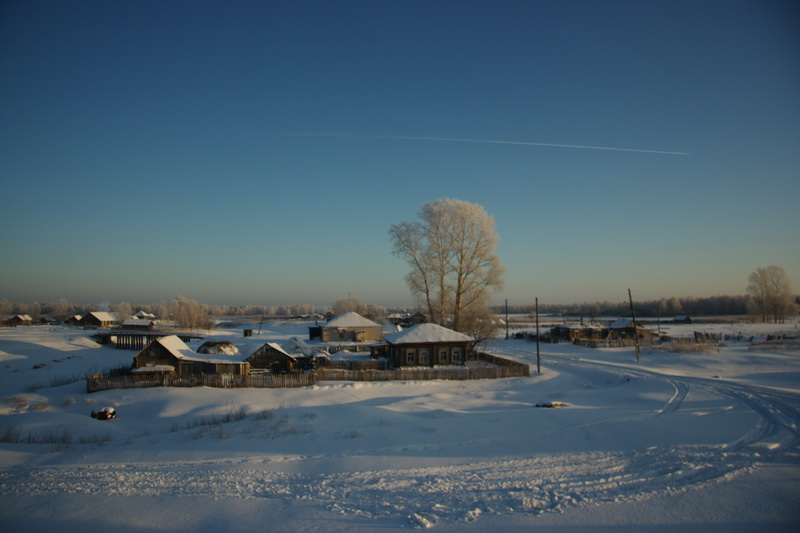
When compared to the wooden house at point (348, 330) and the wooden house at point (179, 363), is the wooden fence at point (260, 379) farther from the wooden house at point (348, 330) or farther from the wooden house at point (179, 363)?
the wooden house at point (348, 330)

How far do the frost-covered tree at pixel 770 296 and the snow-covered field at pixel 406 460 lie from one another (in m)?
97.2

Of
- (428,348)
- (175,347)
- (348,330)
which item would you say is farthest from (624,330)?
(175,347)

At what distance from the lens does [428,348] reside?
32688mm

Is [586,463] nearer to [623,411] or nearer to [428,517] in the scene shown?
[428,517]

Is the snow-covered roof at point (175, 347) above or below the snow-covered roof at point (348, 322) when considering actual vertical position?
below

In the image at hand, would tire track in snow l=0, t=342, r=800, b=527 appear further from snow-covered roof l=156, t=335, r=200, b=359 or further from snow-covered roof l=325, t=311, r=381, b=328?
snow-covered roof l=325, t=311, r=381, b=328

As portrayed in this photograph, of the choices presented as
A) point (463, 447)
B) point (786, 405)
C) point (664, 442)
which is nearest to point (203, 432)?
point (463, 447)

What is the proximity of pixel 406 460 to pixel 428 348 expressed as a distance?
71.3 ft

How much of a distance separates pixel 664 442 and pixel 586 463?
3.49 m

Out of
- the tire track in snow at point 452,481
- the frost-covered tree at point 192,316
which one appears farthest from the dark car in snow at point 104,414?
the frost-covered tree at point 192,316

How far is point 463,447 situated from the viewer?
1233 centimetres

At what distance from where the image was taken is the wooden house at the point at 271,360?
30.3m

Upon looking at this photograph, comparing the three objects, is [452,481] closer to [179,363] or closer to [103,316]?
[179,363]

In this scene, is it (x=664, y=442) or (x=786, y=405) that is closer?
(x=664, y=442)
